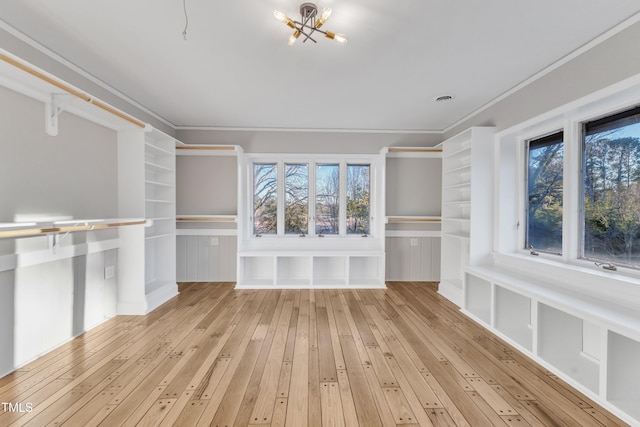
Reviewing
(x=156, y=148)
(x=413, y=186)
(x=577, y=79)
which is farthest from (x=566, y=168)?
(x=156, y=148)

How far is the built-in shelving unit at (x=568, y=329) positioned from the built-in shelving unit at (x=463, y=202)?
434 mm

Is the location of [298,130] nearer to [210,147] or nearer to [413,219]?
[210,147]

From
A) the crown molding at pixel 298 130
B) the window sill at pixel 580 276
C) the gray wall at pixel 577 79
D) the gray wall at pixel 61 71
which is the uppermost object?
the crown molding at pixel 298 130

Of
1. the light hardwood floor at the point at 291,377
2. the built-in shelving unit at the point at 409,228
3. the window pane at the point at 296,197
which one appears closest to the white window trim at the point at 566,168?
the light hardwood floor at the point at 291,377

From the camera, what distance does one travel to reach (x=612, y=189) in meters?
2.17

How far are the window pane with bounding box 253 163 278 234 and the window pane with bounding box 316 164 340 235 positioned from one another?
2.37ft

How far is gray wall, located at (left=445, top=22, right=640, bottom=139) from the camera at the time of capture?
186cm

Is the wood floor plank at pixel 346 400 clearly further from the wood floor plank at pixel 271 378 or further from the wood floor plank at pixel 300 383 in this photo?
the wood floor plank at pixel 271 378

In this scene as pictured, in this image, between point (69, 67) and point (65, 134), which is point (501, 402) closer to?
point (65, 134)

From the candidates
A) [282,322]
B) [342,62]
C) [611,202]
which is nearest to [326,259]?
[282,322]

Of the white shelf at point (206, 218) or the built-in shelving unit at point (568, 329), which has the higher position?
the white shelf at point (206, 218)

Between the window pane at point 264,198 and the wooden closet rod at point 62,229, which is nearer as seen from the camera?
the wooden closet rod at point 62,229

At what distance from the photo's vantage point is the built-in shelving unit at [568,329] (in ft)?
5.44

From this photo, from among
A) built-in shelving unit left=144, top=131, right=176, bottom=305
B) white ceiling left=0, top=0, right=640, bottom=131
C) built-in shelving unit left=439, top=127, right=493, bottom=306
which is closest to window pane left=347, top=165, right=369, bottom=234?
built-in shelving unit left=439, top=127, right=493, bottom=306
